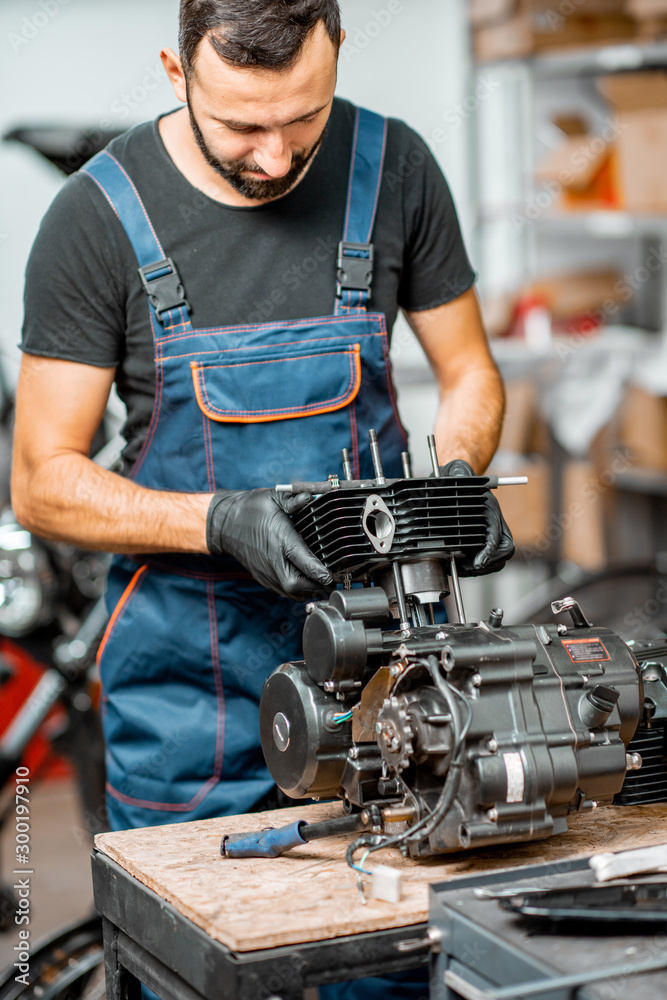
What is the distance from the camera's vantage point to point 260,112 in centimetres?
140

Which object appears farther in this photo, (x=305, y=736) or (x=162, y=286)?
(x=162, y=286)

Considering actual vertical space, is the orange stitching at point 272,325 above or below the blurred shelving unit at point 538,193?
below

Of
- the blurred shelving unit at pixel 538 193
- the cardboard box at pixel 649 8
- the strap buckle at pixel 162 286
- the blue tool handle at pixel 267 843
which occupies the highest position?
the cardboard box at pixel 649 8

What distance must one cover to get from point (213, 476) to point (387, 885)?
687 millimetres

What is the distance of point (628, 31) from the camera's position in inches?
143

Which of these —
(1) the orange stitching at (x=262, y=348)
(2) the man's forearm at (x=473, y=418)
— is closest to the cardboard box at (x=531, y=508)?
(2) the man's forearm at (x=473, y=418)

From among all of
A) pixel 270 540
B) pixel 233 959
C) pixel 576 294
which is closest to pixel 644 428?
pixel 576 294

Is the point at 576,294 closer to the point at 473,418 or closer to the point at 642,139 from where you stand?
the point at 642,139

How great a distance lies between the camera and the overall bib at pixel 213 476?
1.52m

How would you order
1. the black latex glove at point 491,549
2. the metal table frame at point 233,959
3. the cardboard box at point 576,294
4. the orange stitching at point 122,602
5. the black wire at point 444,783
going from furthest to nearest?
1. the cardboard box at point 576,294
2. the orange stitching at point 122,602
3. the black latex glove at point 491,549
4. the black wire at point 444,783
5. the metal table frame at point 233,959

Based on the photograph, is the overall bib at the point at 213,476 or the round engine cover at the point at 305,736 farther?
the overall bib at the point at 213,476

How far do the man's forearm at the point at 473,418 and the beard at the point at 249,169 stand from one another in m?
0.44

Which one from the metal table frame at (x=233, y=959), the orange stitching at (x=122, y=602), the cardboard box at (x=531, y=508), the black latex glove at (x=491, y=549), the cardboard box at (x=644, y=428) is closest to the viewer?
the metal table frame at (x=233, y=959)

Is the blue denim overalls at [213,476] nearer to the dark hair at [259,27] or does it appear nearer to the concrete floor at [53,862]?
the dark hair at [259,27]
